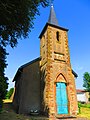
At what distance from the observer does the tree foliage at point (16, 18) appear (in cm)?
876

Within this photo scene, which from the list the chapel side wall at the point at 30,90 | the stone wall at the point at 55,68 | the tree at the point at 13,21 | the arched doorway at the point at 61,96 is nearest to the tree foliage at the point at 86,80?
the stone wall at the point at 55,68

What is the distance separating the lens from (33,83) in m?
15.5

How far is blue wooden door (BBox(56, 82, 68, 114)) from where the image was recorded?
550 inches

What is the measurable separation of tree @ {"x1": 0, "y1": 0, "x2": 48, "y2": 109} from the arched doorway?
6.14 meters

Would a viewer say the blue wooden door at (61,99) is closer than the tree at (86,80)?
Yes

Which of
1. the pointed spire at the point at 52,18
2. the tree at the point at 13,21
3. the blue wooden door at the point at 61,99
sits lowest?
the blue wooden door at the point at 61,99

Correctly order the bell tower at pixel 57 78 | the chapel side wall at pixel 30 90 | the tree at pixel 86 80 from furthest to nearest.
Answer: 1. the tree at pixel 86 80
2. the chapel side wall at pixel 30 90
3. the bell tower at pixel 57 78

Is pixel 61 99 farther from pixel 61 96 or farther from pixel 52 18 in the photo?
pixel 52 18

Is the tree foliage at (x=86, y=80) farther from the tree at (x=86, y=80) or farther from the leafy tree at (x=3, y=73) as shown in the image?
the leafy tree at (x=3, y=73)

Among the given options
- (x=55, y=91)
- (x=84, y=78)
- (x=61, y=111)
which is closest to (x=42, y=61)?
(x=55, y=91)

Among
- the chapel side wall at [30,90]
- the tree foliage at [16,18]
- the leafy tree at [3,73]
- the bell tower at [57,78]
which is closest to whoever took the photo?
the tree foliage at [16,18]

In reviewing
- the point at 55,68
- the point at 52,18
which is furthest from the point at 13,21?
the point at 52,18

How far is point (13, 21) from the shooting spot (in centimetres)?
954

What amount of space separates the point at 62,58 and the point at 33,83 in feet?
14.7
